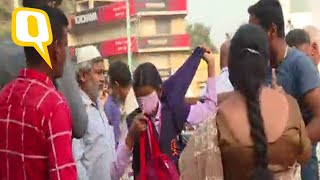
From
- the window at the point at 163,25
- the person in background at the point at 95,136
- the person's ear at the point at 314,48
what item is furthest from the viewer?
the window at the point at 163,25

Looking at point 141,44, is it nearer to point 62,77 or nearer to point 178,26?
point 178,26

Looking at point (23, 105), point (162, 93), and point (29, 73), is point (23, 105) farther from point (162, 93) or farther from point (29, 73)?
point (162, 93)

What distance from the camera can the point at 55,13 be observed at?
3.30 meters

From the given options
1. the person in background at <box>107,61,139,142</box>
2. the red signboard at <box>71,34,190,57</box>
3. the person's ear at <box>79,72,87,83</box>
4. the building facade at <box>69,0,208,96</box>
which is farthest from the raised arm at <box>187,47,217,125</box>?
the building facade at <box>69,0,208,96</box>

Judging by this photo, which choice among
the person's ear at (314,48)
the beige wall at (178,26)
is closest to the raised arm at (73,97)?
the person's ear at (314,48)

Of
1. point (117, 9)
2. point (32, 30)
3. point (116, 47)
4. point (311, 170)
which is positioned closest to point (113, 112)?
point (311, 170)

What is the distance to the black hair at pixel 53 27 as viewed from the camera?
3.17 meters

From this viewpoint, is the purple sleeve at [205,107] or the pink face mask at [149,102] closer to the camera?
the pink face mask at [149,102]

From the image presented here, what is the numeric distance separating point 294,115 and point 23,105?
3.72ft

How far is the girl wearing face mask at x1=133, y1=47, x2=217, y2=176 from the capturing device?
4.38m

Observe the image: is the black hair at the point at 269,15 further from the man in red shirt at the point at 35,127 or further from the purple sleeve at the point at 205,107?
the man in red shirt at the point at 35,127

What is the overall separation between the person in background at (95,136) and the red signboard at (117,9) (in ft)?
140

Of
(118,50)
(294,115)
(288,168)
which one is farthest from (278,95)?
(118,50)

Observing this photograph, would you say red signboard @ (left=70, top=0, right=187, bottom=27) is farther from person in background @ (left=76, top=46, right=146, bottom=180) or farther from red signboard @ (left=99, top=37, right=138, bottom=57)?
person in background @ (left=76, top=46, right=146, bottom=180)
